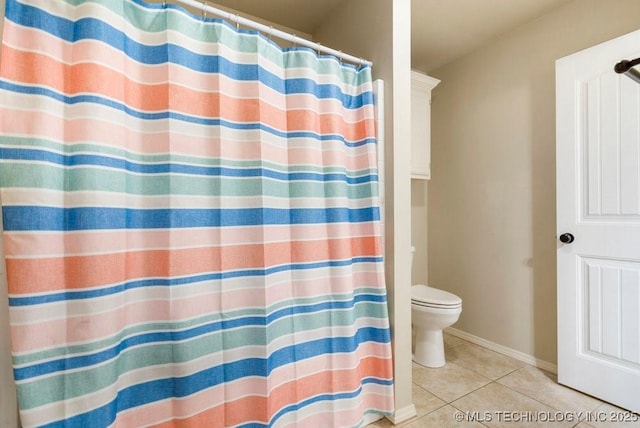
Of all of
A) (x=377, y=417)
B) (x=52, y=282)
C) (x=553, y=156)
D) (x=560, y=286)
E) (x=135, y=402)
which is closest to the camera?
(x=52, y=282)

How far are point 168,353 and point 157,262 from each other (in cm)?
32

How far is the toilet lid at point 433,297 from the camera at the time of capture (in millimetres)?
2016

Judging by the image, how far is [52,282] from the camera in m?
0.88

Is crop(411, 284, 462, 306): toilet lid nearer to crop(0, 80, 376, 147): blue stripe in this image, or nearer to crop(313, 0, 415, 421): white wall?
crop(313, 0, 415, 421): white wall

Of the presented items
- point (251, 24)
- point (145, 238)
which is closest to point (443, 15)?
point (251, 24)

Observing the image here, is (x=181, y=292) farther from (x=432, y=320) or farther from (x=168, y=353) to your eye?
(x=432, y=320)

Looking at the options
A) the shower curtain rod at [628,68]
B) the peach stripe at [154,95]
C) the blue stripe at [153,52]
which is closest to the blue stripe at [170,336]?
the peach stripe at [154,95]

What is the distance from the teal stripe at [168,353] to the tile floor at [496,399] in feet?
2.10

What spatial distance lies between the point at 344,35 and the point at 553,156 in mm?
1578

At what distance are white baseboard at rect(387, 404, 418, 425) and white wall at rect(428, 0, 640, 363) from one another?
1136 millimetres

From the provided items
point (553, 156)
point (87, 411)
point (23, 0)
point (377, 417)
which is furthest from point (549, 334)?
point (23, 0)

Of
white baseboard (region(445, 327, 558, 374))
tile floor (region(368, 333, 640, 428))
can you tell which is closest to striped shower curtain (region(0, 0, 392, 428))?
tile floor (region(368, 333, 640, 428))

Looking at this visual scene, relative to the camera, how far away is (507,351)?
2.29m

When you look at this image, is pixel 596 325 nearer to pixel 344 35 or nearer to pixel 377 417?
pixel 377 417
